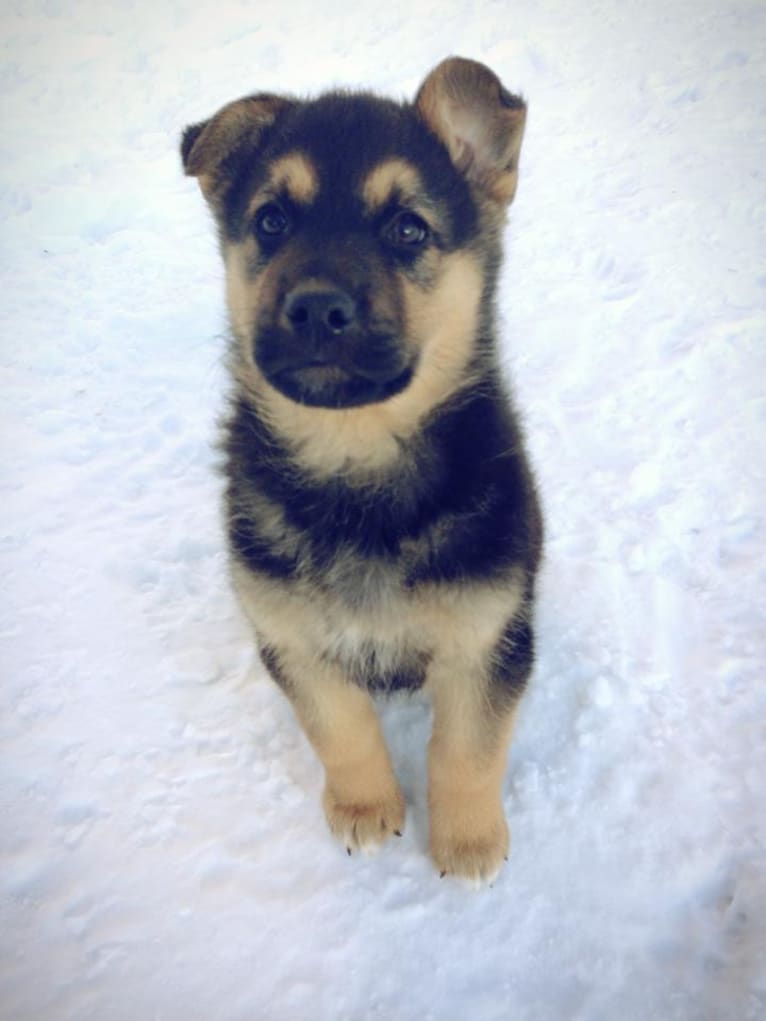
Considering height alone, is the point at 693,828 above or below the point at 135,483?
below

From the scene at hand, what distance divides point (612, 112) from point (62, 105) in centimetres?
580

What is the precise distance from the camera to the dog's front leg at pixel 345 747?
8.43 ft

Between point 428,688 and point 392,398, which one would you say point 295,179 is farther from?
point 428,688

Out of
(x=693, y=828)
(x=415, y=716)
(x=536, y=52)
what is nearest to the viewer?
(x=693, y=828)

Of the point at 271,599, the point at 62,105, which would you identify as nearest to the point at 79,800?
the point at 271,599

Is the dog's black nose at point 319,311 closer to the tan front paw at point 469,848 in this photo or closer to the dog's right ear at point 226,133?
the dog's right ear at point 226,133

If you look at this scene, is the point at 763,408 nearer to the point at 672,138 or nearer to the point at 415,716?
the point at 415,716

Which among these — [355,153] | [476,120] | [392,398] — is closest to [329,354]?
[392,398]

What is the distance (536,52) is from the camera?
7.64 m

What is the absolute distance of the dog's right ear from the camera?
8.39 feet

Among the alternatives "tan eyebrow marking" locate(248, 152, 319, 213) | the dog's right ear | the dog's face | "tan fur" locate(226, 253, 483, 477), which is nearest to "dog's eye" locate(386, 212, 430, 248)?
the dog's face

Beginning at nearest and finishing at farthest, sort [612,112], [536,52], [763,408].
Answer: [763,408]
[612,112]
[536,52]

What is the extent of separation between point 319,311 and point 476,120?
105 cm

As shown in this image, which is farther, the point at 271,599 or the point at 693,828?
the point at 693,828
